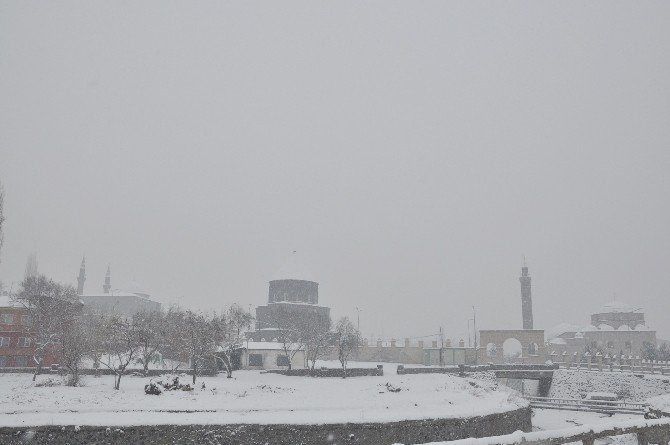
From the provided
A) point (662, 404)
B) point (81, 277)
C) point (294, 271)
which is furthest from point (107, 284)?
point (662, 404)

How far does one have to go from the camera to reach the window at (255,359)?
56.5 m

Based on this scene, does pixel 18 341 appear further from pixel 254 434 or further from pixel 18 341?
pixel 254 434

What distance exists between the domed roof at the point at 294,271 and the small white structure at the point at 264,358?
25503 millimetres

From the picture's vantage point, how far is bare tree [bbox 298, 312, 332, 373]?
57156 mm

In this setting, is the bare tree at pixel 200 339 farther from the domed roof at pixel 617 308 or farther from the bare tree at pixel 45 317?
the domed roof at pixel 617 308

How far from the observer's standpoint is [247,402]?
29.2 metres

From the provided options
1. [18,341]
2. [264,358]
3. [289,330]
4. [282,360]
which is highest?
[289,330]

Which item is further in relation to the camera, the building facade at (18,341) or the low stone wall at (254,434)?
the building facade at (18,341)

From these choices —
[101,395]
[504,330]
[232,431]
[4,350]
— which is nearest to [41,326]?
[4,350]

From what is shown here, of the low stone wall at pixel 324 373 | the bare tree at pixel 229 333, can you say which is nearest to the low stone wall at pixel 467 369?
the low stone wall at pixel 324 373

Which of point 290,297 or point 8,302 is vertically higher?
point 290,297

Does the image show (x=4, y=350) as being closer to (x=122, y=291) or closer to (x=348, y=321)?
(x=348, y=321)

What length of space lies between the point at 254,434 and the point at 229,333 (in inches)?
1145

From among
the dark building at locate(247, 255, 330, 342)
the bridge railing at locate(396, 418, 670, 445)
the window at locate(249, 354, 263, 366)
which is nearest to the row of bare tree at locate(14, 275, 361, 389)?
the window at locate(249, 354, 263, 366)
